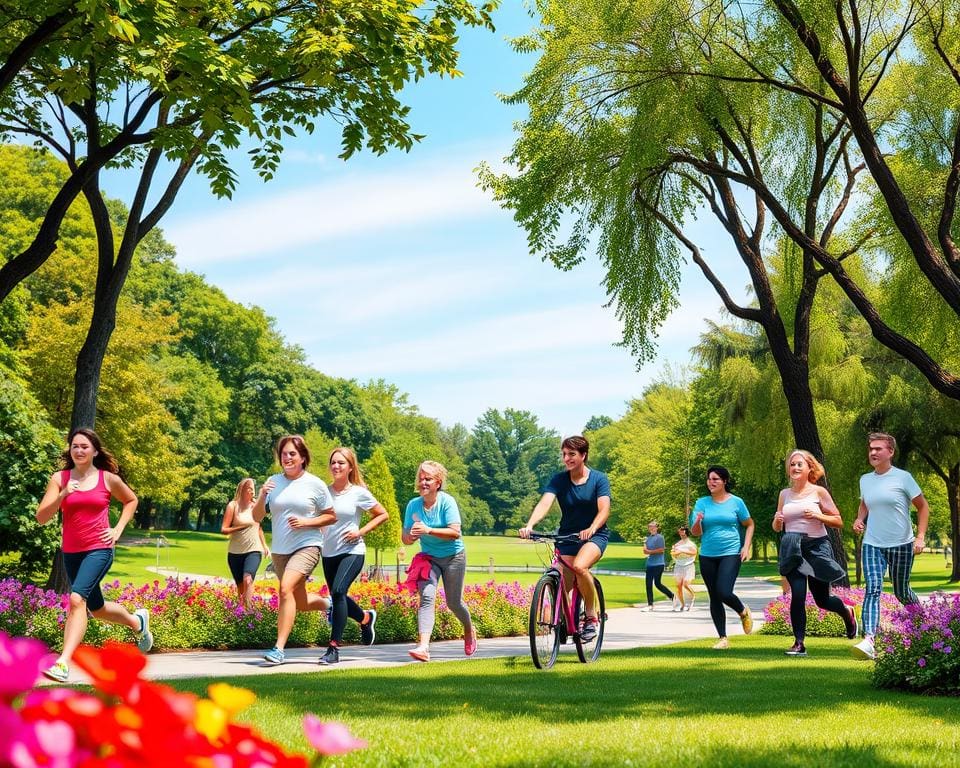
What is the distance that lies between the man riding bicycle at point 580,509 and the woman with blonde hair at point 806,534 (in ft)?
7.46

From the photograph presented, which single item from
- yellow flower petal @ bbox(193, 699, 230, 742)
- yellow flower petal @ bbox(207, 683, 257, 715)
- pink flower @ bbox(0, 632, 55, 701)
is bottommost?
yellow flower petal @ bbox(193, 699, 230, 742)

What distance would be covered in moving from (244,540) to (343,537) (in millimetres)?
3396

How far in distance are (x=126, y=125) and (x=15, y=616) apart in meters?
6.43

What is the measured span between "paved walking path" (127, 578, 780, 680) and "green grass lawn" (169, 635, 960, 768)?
0.97 meters

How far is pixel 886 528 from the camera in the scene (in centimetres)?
1066

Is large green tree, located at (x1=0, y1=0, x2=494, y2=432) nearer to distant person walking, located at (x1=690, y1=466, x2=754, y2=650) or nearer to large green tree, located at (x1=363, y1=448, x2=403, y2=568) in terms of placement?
distant person walking, located at (x1=690, y1=466, x2=754, y2=650)

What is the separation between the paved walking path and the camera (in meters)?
10.7

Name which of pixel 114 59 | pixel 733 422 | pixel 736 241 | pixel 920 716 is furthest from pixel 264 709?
pixel 733 422

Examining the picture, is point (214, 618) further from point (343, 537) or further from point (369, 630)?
point (343, 537)

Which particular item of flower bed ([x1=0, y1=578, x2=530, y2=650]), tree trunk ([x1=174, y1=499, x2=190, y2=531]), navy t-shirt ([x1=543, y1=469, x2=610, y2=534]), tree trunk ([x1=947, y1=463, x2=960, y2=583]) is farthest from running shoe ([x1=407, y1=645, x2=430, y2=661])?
tree trunk ([x1=174, y1=499, x2=190, y2=531])

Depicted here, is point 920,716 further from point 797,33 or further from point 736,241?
point 736,241

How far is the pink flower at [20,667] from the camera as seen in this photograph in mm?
1173

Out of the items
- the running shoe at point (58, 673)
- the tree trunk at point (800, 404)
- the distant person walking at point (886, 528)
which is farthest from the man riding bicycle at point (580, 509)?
the tree trunk at point (800, 404)

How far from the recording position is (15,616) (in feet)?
39.1
